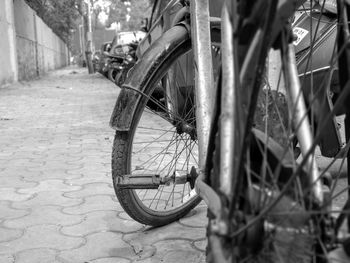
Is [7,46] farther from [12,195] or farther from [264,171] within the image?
[264,171]

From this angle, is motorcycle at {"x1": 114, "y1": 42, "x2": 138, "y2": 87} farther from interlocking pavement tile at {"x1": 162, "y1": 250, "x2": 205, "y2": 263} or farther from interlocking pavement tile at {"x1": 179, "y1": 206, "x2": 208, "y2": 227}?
interlocking pavement tile at {"x1": 162, "y1": 250, "x2": 205, "y2": 263}

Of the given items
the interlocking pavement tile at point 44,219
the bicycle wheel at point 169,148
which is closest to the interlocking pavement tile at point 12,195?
the interlocking pavement tile at point 44,219

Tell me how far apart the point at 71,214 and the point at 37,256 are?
22.5 inches

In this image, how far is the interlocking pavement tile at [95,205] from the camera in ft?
9.58

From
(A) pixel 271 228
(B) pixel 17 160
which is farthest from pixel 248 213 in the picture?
(B) pixel 17 160

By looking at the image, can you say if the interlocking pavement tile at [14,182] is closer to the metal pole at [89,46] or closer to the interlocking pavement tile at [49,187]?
the interlocking pavement tile at [49,187]

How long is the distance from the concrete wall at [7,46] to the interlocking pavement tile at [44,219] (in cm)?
1027

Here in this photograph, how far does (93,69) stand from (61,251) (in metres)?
20.5

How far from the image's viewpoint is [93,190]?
3.32 m

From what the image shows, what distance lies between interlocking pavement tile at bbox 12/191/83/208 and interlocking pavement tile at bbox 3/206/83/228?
0.30 feet

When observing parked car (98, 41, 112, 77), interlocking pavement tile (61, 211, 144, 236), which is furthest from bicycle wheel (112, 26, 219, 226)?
parked car (98, 41, 112, 77)

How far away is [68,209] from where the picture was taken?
2.94 metres

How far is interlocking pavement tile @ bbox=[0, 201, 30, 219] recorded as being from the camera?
2.82m

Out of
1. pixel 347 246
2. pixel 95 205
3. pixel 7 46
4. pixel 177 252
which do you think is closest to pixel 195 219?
pixel 177 252
